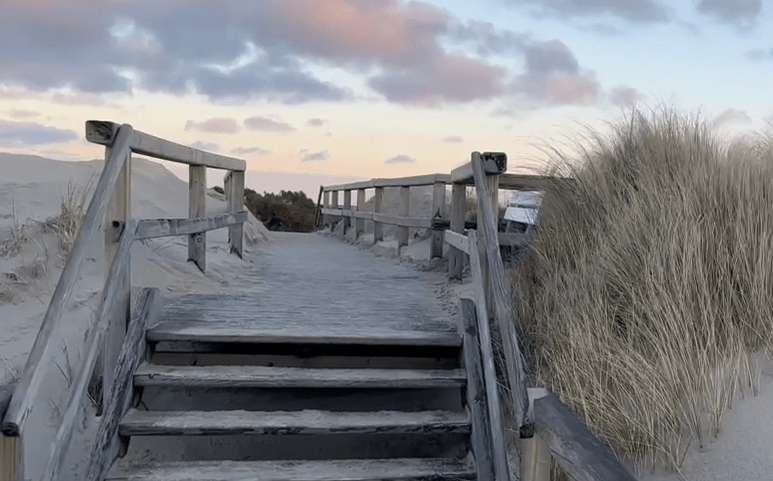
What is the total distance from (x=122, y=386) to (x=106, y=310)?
486 millimetres

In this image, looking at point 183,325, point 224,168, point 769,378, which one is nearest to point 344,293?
point 183,325

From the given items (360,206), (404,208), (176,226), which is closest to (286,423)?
(176,226)

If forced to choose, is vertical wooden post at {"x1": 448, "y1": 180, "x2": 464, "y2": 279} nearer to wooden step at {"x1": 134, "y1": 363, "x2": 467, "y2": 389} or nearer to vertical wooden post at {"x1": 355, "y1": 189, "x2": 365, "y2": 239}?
wooden step at {"x1": 134, "y1": 363, "x2": 467, "y2": 389}

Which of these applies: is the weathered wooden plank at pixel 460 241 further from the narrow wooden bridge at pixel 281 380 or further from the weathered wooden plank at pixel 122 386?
the weathered wooden plank at pixel 122 386

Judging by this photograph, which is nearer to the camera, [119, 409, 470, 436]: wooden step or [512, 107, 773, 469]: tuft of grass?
[512, 107, 773, 469]: tuft of grass

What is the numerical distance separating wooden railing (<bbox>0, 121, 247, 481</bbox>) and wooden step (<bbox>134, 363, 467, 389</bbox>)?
218 millimetres

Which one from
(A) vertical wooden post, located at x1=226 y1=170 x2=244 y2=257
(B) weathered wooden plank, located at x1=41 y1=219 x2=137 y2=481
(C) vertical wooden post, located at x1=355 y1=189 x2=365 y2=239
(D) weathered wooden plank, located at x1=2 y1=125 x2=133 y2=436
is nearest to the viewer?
(D) weathered wooden plank, located at x1=2 y1=125 x2=133 y2=436

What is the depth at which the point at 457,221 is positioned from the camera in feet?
20.5

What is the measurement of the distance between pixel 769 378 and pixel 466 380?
5.43 feet

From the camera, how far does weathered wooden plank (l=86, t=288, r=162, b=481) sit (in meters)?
3.23

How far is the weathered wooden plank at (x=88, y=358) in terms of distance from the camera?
2.90 m

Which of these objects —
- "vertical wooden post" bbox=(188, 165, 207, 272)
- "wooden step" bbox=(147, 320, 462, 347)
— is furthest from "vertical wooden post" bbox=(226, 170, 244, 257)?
"wooden step" bbox=(147, 320, 462, 347)

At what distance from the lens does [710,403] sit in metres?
2.84

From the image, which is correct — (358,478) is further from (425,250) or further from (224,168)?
(425,250)
